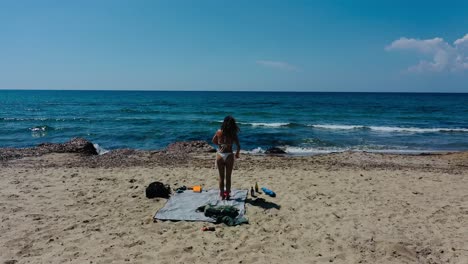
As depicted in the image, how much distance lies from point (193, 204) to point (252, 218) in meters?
1.33

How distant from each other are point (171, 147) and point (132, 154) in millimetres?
2435

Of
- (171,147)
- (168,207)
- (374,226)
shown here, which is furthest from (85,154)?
(374,226)

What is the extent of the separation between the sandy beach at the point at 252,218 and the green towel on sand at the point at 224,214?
0.58 ft

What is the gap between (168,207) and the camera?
6.55 m

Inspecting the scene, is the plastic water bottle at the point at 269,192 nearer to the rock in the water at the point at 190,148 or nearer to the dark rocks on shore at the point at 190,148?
the dark rocks on shore at the point at 190,148

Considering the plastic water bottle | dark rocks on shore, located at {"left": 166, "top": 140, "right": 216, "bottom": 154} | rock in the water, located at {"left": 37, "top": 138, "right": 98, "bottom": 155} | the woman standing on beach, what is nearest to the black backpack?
the woman standing on beach

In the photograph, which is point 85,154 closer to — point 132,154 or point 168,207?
point 132,154

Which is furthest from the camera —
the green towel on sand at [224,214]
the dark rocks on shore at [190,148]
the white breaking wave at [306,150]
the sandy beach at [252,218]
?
the white breaking wave at [306,150]

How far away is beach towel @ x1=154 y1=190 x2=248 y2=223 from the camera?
20.1ft

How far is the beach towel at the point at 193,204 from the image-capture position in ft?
20.1

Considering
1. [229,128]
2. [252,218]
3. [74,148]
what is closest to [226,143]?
[229,128]

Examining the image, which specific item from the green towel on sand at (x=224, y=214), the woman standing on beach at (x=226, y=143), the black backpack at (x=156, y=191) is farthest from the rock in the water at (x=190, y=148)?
the green towel on sand at (x=224, y=214)

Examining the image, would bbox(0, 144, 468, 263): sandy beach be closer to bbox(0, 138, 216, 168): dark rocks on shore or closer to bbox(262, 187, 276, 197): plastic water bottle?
bbox(262, 187, 276, 197): plastic water bottle

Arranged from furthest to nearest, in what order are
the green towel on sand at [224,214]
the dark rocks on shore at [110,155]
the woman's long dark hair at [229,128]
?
the dark rocks on shore at [110,155], the woman's long dark hair at [229,128], the green towel on sand at [224,214]
